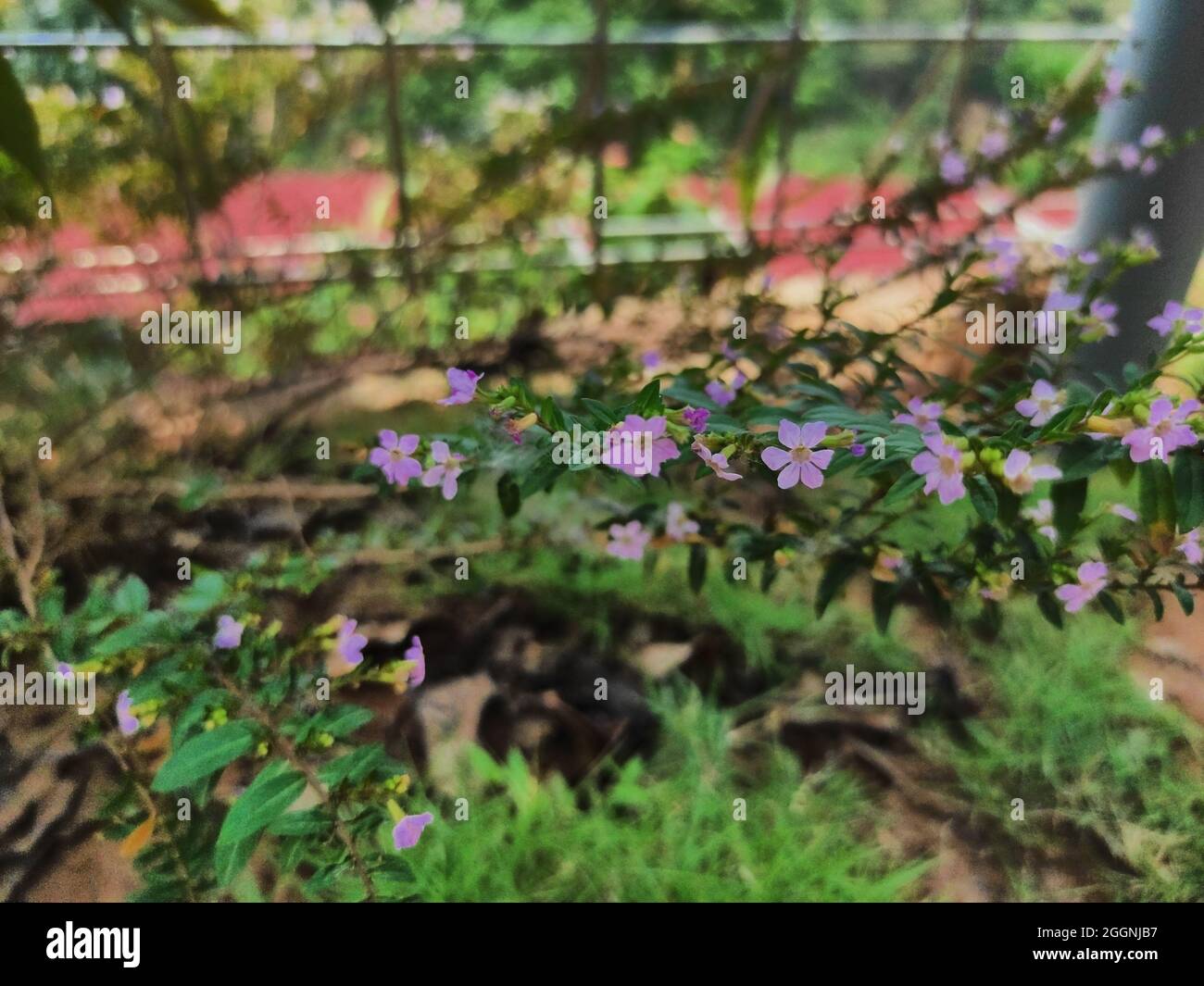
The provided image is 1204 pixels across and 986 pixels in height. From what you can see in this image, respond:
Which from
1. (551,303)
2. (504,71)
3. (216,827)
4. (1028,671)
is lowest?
(216,827)

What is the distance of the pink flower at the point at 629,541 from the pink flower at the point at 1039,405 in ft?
1.58

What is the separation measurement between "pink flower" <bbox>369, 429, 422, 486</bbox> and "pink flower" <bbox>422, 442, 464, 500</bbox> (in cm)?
1

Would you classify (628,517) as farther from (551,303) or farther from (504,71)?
(504,71)

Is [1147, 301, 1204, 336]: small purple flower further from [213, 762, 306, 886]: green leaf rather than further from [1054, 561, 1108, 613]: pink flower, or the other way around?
[213, 762, 306, 886]: green leaf

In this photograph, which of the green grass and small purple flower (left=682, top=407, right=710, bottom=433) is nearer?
small purple flower (left=682, top=407, right=710, bottom=433)

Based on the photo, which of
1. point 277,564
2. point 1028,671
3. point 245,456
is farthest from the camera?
point 245,456

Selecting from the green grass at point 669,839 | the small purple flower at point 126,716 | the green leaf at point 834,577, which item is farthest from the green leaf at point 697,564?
the small purple flower at point 126,716

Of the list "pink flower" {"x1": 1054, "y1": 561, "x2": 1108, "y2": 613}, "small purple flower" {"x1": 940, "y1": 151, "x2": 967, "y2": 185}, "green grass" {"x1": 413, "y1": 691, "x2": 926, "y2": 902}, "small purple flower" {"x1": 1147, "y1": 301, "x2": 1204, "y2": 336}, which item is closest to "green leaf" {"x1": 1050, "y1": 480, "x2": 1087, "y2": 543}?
Answer: "pink flower" {"x1": 1054, "y1": 561, "x2": 1108, "y2": 613}

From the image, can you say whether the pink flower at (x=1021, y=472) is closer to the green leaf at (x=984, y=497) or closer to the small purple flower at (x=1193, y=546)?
the green leaf at (x=984, y=497)

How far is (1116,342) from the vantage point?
4.60ft

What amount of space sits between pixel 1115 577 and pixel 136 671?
1108mm

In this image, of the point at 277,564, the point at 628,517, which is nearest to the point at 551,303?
the point at 628,517

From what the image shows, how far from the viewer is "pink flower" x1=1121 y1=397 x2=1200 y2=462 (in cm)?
74

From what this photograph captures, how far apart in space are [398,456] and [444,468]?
0.05 m
